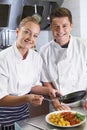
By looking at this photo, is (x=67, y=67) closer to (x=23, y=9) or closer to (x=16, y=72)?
(x=16, y=72)

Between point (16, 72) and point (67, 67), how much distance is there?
0.32 m

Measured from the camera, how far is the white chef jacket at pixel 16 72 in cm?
108

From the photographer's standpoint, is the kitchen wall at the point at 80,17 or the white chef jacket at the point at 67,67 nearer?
the white chef jacket at the point at 67,67

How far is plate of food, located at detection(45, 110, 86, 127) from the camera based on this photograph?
3.07ft

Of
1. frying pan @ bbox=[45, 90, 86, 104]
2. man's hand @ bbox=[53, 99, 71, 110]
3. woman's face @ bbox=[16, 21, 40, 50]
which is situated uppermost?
woman's face @ bbox=[16, 21, 40, 50]

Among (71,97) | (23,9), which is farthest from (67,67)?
(23,9)

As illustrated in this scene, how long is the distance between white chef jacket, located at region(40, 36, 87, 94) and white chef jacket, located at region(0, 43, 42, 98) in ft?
0.30

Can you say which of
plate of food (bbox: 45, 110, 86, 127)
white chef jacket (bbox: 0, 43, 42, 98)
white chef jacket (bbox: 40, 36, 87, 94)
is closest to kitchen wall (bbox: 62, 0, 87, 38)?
white chef jacket (bbox: 40, 36, 87, 94)

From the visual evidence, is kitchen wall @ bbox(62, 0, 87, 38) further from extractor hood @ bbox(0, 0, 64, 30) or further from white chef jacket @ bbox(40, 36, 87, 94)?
white chef jacket @ bbox(40, 36, 87, 94)

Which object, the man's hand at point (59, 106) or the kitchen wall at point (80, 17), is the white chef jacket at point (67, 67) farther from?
the kitchen wall at point (80, 17)

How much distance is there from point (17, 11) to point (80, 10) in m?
0.68

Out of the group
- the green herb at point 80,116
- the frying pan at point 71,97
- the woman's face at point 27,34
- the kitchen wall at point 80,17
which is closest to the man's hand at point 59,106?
the frying pan at point 71,97

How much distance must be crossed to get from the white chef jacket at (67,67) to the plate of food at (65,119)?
24 cm

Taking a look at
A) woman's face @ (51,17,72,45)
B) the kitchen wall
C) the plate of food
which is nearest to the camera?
the plate of food
